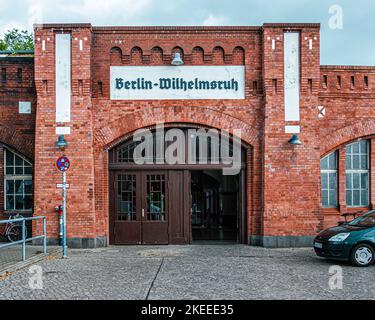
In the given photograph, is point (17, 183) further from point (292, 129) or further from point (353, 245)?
point (353, 245)

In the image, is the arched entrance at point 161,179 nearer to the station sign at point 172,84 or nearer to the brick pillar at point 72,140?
the brick pillar at point 72,140

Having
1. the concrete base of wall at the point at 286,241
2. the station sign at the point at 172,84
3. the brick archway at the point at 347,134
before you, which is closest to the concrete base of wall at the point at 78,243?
the station sign at the point at 172,84

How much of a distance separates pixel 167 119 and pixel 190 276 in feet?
20.9

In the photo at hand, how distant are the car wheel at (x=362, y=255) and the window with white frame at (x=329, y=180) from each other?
16.3 feet

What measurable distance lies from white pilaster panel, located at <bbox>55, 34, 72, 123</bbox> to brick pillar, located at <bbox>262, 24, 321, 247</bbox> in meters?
6.03

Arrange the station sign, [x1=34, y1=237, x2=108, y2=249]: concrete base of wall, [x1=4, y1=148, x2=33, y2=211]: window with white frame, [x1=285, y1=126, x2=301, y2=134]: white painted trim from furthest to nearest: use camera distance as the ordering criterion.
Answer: [x1=4, y1=148, x2=33, y2=211]: window with white frame, the station sign, [x1=285, y1=126, x2=301, y2=134]: white painted trim, [x1=34, y1=237, x2=108, y2=249]: concrete base of wall

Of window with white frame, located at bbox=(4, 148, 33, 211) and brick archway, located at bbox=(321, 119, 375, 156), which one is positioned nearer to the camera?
brick archway, located at bbox=(321, 119, 375, 156)

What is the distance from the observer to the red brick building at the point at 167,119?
1527cm

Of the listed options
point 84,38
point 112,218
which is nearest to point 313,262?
point 112,218

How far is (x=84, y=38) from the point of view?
1527cm

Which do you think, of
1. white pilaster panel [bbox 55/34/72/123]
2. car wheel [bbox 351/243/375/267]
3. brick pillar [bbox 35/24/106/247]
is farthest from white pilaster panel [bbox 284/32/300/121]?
white pilaster panel [bbox 55/34/72/123]

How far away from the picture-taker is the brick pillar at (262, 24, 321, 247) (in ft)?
50.1

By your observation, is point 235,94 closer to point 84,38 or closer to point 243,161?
point 243,161

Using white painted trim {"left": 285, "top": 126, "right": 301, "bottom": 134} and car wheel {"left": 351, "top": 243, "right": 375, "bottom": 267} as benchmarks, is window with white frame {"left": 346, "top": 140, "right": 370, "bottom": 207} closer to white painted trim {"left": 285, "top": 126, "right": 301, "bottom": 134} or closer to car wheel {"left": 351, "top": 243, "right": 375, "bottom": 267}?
white painted trim {"left": 285, "top": 126, "right": 301, "bottom": 134}
